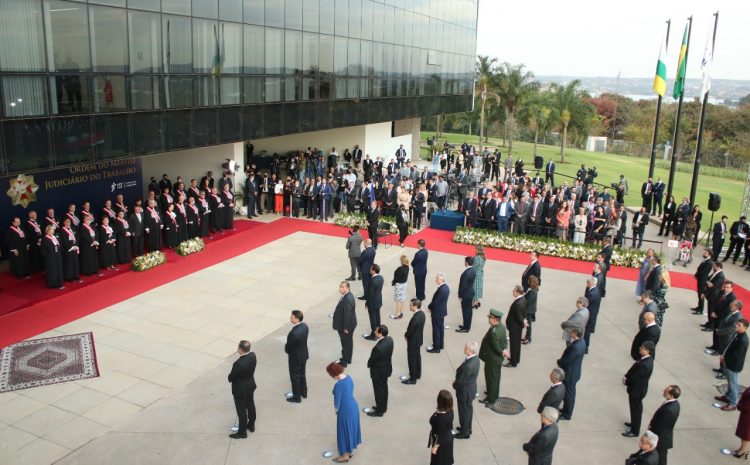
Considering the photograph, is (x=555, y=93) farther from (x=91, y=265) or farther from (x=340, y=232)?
(x=91, y=265)

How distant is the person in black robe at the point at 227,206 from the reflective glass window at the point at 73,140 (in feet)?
20.3

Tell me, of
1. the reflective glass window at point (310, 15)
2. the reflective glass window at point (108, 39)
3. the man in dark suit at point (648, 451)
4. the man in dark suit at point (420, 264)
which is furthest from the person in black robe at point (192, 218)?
the man in dark suit at point (648, 451)

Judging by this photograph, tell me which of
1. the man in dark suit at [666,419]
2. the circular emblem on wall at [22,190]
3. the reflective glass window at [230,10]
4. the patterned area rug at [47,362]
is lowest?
the patterned area rug at [47,362]

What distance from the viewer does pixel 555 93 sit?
158ft

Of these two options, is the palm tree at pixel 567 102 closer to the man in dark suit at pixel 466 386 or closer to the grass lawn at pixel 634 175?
the grass lawn at pixel 634 175

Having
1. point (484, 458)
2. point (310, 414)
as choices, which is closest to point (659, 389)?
point (484, 458)

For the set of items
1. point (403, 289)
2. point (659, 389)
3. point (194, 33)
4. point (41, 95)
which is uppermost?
point (194, 33)

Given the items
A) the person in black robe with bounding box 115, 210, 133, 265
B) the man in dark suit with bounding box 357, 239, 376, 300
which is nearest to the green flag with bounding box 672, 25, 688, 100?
the man in dark suit with bounding box 357, 239, 376, 300

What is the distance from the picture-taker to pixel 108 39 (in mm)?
15188

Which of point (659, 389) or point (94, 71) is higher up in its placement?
point (94, 71)

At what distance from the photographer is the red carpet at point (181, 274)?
1307 centimetres

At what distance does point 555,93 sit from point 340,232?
32.9 metres

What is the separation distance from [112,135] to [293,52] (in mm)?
9883

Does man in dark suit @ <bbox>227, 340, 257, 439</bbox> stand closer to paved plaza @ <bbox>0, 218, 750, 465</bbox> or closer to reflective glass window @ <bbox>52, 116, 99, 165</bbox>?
paved plaza @ <bbox>0, 218, 750, 465</bbox>
